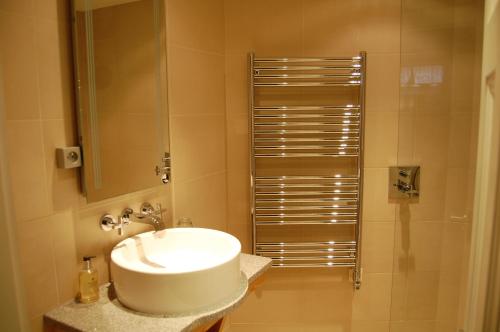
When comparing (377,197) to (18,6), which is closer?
(18,6)

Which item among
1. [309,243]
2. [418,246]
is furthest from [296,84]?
[418,246]

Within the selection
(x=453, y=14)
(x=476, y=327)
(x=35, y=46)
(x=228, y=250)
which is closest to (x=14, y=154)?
(x=35, y=46)

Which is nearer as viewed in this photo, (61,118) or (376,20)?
(61,118)

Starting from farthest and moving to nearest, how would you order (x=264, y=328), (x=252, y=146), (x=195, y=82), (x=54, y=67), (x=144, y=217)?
1. (x=264, y=328)
2. (x=252, y=146)
3. (x=195, y=82)
4. (x=144, y=217)
5. (x=54, y=67)

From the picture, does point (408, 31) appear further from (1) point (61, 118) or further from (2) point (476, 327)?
(1) point (61, 118)

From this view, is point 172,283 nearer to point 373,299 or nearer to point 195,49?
point 195,49

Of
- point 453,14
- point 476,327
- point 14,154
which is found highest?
point 453,14

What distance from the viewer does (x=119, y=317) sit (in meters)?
1.14

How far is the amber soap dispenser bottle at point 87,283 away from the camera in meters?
1.22

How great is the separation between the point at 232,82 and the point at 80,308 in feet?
4.37

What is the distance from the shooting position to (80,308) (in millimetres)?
1202

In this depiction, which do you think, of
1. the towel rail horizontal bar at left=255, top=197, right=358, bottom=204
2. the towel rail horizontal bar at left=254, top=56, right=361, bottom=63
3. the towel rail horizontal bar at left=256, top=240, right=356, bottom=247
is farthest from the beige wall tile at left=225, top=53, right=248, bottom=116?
the towel rail horizontal bar at left=256, top=240, right=356, bottom=247

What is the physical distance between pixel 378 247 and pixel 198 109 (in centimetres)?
124

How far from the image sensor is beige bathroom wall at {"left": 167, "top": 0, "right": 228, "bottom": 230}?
1685mm
